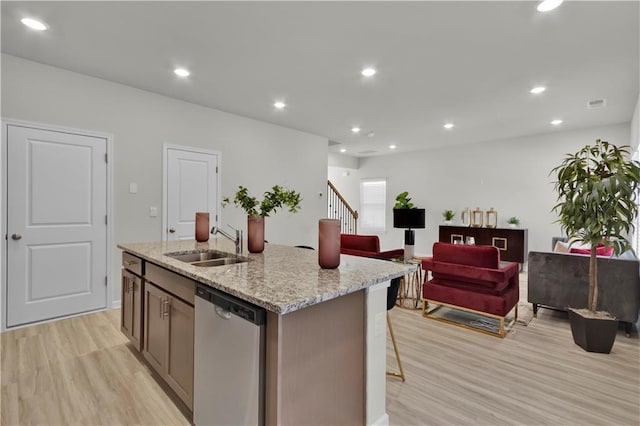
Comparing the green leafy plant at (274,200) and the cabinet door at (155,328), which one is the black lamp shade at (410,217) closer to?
the green leafy plant at (274,200)

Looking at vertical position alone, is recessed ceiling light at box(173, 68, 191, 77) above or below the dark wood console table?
above

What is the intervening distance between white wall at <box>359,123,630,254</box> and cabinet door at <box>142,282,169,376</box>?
685 centimetres

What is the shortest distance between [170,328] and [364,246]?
7.90 feet

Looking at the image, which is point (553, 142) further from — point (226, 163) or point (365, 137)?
point (226, 163)

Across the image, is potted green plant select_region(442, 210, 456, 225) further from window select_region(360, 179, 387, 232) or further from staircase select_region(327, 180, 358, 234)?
staircase select_region(327, 180, 358, 234)

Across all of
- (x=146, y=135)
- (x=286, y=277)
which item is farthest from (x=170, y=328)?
(x=146, y=135)

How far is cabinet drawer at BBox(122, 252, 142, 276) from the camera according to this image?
2506mm

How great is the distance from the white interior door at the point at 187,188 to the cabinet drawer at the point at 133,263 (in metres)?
1.60

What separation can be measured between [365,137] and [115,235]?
4.89m

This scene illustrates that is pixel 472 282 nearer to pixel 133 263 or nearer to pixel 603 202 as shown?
pixel 603 202


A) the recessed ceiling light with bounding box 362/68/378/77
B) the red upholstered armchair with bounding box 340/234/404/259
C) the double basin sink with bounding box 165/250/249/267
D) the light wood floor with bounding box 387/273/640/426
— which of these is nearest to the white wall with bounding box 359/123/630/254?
the light wood floor with bounding box 387/273/640/426

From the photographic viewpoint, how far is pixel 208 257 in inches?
108

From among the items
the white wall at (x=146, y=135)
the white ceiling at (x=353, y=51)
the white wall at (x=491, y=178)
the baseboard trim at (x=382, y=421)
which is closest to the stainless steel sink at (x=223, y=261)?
the baseboard trim at (x=382, y=421)

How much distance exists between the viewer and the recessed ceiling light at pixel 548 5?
2.28 m
